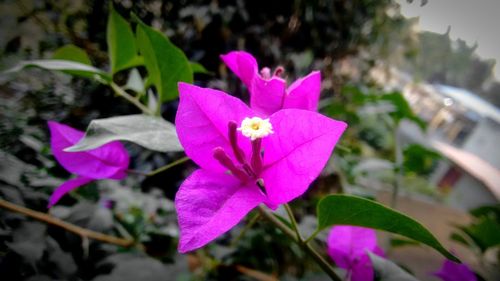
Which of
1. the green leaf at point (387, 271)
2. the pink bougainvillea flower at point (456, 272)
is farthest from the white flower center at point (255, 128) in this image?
the pink bougainvillea flower at point (456, 272)

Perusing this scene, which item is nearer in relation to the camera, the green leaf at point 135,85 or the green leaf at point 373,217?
the green leaf at point 373,217

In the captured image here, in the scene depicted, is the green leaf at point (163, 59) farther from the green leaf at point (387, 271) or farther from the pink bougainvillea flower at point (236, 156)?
the green leaf at point (387, 271)

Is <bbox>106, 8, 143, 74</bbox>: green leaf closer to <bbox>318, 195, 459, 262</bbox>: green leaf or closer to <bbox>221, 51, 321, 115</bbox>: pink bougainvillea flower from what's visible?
<bbox>221, 51, 321, 115</bbox>: pink bougainvillea flower

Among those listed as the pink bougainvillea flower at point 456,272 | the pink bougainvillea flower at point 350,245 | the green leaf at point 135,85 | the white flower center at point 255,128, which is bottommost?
the pink bougainvillea flower at point 350,245

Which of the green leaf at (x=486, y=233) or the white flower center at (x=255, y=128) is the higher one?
the white flower center at (x=255, y=128)

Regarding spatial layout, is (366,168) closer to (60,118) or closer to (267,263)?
(267,263)

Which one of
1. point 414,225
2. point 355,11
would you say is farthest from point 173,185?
point 355,11

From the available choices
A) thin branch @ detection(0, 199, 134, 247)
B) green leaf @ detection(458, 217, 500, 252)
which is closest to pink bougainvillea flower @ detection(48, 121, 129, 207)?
thin branch @ detection(0, 199, 134, 247)
